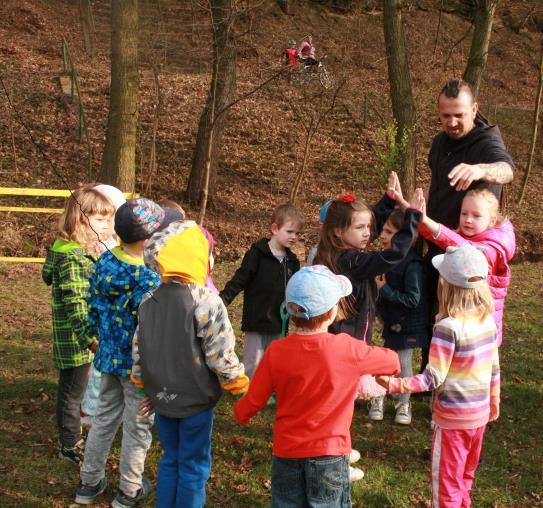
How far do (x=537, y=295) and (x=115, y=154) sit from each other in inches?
291

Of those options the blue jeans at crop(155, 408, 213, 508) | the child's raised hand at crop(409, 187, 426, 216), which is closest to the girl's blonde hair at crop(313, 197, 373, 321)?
the child's raised hand at crop(409, 187, 426, 216)

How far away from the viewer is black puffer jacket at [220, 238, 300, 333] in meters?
5.17

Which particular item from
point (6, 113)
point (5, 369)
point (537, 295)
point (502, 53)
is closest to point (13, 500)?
point (5, 369)

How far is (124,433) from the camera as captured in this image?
13.0 feet

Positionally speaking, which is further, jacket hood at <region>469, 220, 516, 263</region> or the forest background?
the forest background

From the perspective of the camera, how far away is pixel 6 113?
1623 centimetres

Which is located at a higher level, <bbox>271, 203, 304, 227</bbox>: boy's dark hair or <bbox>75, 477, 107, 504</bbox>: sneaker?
<bbox>271, 203, 304, 227</bbox>: boy's dark hair

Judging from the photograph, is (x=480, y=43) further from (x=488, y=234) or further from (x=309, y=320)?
(x=309, y=320)

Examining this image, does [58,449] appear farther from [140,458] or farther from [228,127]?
[228,127]

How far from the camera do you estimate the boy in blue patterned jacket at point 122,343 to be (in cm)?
376

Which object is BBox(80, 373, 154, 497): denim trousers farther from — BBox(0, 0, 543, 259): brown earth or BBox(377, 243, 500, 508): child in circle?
BBox(0, 0, 543, 259): brown earth

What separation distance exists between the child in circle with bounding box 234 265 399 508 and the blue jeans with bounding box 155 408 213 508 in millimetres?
508

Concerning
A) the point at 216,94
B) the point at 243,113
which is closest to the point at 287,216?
the point at 216,94

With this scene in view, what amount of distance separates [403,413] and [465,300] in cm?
194
